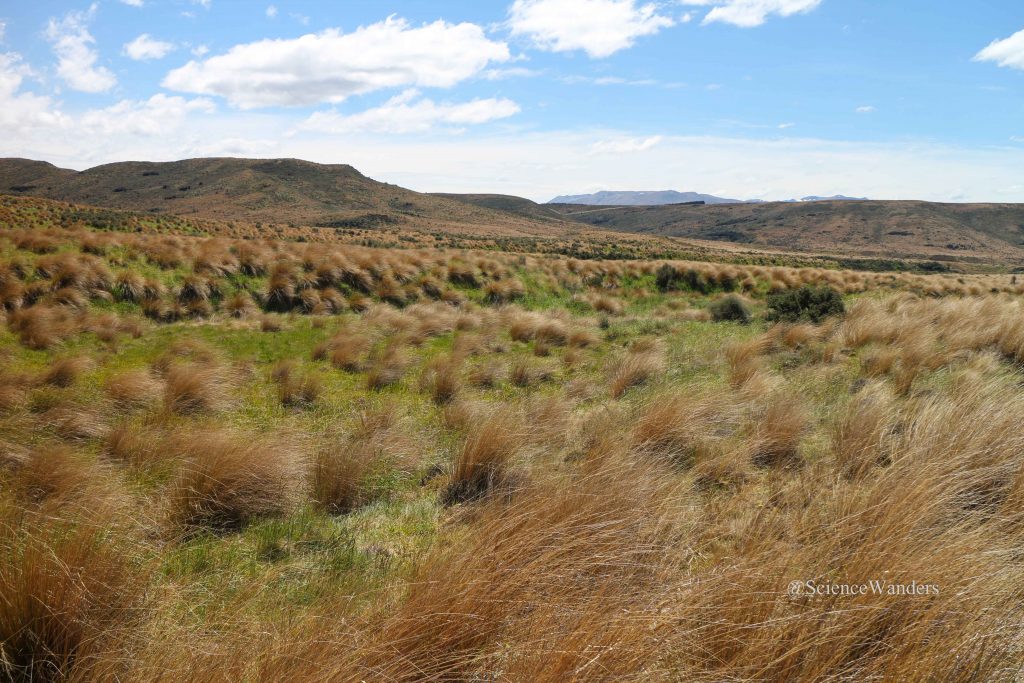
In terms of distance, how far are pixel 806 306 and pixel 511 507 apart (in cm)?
1164

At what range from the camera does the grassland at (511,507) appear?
1.91 meters

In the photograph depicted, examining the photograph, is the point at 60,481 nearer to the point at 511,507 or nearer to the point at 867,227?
the point at 511,507

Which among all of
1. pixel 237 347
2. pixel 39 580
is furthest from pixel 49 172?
pixel 39 580

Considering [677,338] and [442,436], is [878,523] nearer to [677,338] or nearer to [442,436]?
[442,436]

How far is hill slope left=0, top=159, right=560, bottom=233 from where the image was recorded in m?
86.0

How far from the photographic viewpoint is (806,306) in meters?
12.2

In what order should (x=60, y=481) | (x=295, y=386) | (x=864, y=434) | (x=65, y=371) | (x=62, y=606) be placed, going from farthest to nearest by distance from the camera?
(x=295, y=386)
(x=65, y=371)
(x=864, y=434)
(x=60, y=481)
(x=62, y=606)

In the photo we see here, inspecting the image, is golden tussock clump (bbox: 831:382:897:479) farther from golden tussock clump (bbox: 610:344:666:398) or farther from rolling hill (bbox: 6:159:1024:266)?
rolling hill (bbox: 6:159:1024:266)

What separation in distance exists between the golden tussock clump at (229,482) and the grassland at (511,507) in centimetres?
2

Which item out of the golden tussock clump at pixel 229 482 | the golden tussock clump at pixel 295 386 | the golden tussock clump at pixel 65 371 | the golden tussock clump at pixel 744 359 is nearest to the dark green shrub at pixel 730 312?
the golden tussock clump at pixel 744 359

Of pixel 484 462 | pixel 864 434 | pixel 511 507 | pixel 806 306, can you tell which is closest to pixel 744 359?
pixel 864 434

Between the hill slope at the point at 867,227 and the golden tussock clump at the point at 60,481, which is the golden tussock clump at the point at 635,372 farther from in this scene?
the hill slope at the point at 867,227

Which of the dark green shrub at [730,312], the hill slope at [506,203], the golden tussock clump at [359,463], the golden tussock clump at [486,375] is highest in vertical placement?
the hill slope at [506,203]

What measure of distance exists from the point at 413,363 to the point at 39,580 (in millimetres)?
6587
